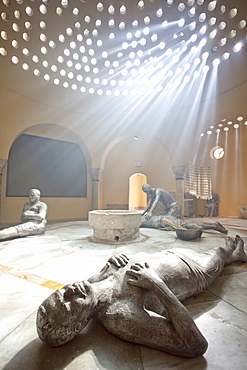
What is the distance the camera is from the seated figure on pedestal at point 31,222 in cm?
471

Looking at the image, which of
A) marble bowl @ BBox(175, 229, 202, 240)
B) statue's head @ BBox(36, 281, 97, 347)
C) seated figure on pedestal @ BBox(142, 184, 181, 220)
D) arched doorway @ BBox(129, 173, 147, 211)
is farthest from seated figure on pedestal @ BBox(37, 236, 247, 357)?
arched doorway @ BBox(129, 173, 147, 211)

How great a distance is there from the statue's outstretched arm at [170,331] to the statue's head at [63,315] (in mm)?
315

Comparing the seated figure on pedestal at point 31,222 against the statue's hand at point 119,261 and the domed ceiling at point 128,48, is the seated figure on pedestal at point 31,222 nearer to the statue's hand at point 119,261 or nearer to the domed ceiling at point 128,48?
the statue's hand at point 119,261

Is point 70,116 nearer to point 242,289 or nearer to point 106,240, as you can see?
point 106,240

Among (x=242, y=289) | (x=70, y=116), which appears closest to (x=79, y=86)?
(x=70, y=116)

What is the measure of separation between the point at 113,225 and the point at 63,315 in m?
3.19

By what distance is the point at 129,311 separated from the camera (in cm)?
126

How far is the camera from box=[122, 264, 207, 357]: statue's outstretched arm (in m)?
1.12

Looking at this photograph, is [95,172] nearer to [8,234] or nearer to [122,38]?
[8,234]

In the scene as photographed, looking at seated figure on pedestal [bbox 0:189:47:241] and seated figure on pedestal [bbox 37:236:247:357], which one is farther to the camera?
seated figure on pedestal [bbox 0:189:47:241]

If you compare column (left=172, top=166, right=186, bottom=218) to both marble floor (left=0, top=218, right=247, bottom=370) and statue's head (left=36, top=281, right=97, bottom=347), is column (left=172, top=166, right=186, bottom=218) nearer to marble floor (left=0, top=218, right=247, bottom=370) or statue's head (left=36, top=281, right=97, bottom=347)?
marble floor (left=0, top=218, right=247, bottom=370)

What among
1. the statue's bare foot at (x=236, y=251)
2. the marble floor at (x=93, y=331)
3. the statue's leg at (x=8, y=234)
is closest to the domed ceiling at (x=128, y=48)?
the statue's leg at (x=8, y=234)

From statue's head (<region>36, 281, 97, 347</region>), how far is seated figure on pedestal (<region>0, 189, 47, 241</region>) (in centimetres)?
406

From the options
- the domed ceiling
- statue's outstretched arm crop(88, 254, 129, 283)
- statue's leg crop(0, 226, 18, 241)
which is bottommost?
statue's leg crop(0, 226, 18, 241)
